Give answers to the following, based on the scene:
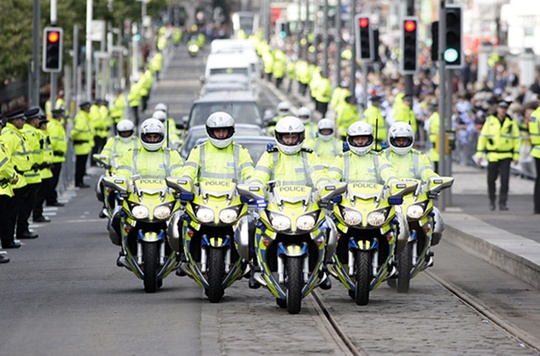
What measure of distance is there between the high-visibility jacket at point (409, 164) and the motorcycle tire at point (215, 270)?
254 centimetres

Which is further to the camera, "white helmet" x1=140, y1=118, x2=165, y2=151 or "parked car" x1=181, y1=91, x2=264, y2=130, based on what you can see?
"parked car" x1=181, y1=91, x2=264, y2=130

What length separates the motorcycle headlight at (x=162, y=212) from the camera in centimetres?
1673

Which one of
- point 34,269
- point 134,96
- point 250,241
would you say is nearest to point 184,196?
point 250,241

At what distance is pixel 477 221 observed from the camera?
82.8 feet

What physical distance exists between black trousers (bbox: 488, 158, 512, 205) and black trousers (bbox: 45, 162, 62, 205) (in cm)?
740

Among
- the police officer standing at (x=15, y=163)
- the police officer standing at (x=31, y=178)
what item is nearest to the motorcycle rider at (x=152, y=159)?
the police officer standing at (x=15, y=163)

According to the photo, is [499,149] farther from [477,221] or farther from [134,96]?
[134,96]

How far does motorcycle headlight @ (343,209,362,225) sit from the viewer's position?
15.5m

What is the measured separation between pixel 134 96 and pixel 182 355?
4359 cm

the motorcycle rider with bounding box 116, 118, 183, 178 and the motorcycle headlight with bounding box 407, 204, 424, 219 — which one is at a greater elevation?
the motorcycle rider with bounding box 116, 118, 183, 178

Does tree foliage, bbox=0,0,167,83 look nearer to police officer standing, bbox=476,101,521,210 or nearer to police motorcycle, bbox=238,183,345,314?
police officer standing, bbox=476,101,521,210

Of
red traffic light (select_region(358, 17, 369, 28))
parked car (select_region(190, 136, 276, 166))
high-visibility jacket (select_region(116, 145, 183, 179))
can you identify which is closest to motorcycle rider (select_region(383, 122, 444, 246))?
high-visibility jacket (select_region(116, 145, 183, 179))

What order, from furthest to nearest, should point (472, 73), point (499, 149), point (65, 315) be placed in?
point (472, 73) → point (499, 149) → point (65, 315)

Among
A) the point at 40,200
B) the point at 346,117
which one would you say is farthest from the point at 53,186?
the point at 346,117
